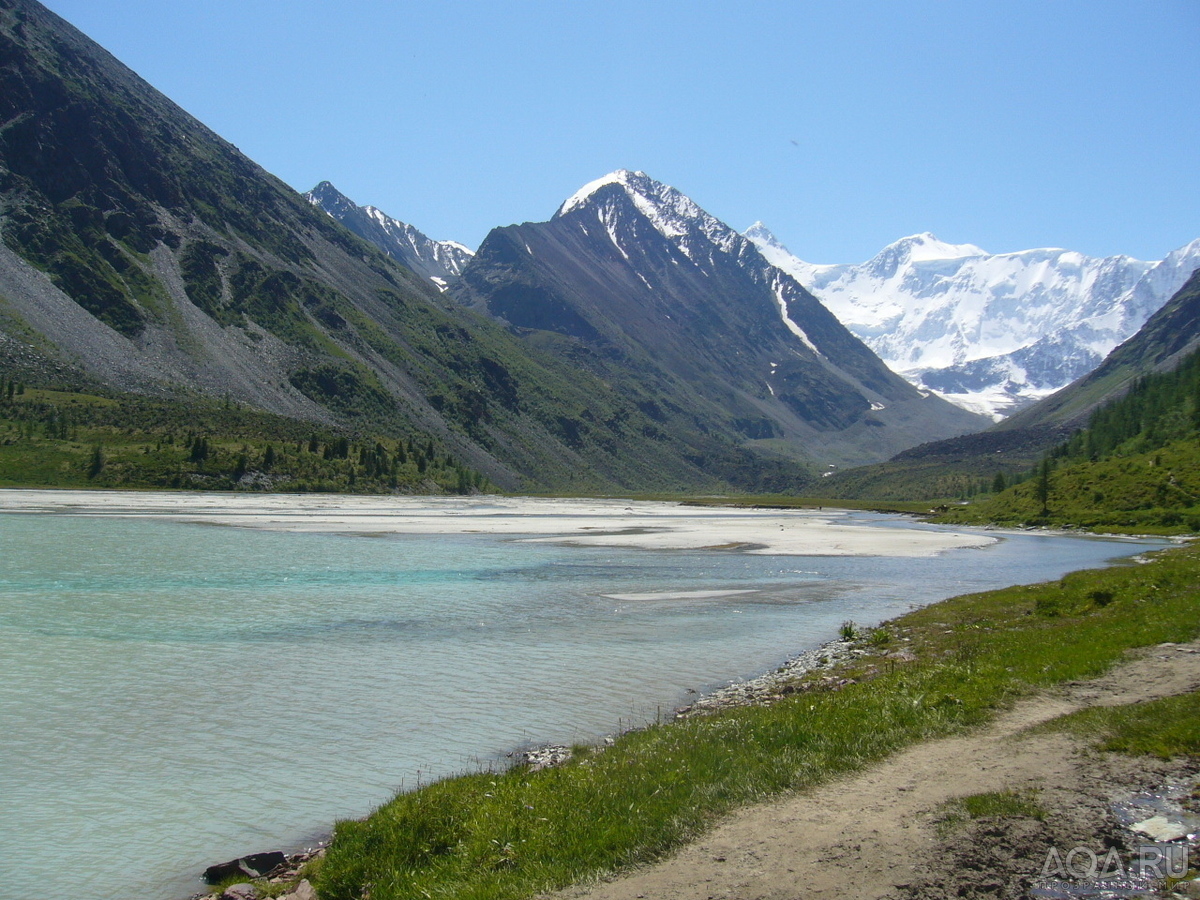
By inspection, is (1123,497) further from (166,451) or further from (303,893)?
(166,451)

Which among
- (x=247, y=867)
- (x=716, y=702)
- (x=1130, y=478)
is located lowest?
(x=247, y=867)

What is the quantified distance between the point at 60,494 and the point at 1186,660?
148 metres

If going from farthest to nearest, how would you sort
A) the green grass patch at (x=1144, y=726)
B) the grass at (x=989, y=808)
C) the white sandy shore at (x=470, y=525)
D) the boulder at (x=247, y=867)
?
the white sandy shore at (x=470, y=525)
the boulder at (x=247, y=867)
the green grass patch at (x=1144, y=726)
the grass at (x=989, y=808)

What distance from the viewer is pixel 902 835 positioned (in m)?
10.5

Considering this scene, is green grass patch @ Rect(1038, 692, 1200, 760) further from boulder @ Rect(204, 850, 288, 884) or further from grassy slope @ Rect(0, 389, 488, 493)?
grassy slope @ Rect(0, 389, 488, 493)

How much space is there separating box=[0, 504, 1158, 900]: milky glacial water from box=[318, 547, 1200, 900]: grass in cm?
317

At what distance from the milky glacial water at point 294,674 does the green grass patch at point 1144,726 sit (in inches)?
437

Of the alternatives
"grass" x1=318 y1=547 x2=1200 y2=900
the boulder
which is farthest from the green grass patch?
the boulder

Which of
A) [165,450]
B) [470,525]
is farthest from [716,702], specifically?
[165,450]

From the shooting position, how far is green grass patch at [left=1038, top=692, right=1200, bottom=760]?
12.3m

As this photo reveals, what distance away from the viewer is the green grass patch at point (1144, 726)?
40.4 feet

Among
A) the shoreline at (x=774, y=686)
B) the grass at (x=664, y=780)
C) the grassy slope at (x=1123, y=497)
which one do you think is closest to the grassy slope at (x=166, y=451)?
the grassy slope at (x=1123, y=497)

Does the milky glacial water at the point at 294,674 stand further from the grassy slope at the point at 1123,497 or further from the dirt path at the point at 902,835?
the grassy slope at the point at 1123,497

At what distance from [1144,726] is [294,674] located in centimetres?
2303
